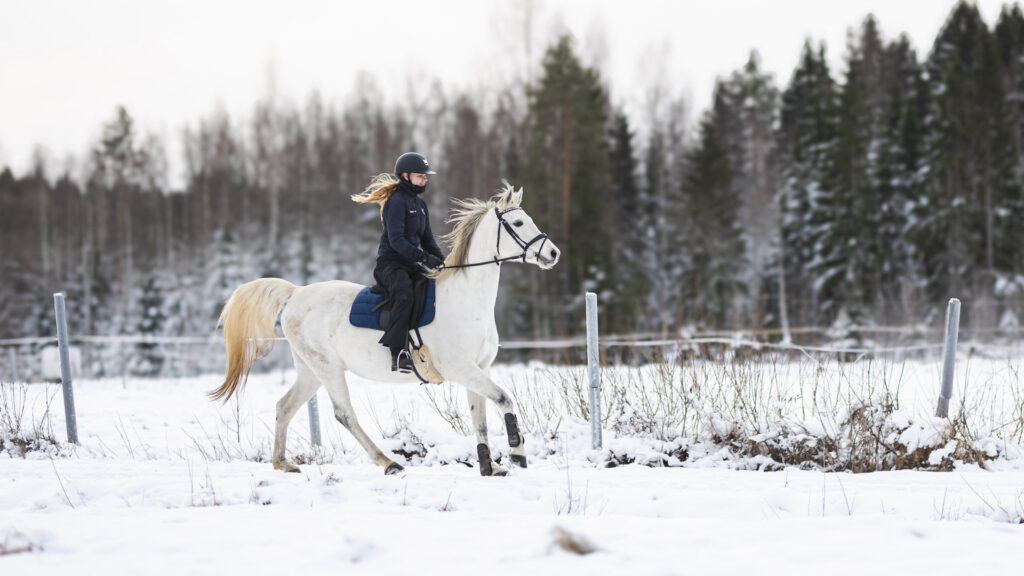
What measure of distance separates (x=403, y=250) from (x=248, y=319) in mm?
1784

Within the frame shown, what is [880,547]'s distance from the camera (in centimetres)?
357

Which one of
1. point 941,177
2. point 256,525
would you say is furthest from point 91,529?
point 941,177

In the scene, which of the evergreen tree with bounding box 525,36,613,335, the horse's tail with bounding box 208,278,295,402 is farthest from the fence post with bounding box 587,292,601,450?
the evergreen tree with bounding box 525,36,613,335

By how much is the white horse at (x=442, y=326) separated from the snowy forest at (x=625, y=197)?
1308 centimetres

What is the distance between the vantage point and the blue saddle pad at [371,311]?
18.8ft

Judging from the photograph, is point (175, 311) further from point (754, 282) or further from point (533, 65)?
point (754, 282)

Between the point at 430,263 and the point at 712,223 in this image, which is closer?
the point at 430,263

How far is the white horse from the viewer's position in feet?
18.6

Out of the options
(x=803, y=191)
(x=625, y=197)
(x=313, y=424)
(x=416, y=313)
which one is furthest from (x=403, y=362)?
(x=625, y=197)

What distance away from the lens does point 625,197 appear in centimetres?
3831

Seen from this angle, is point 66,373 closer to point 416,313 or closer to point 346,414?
point 346,414

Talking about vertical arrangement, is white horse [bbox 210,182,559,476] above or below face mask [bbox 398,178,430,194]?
below

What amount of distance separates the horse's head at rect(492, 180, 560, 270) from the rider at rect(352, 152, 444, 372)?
0.57 metres

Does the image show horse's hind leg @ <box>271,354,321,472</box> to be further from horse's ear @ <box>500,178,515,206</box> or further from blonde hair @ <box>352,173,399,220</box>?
horse's ear @ <box>500,178,515,206</box>
